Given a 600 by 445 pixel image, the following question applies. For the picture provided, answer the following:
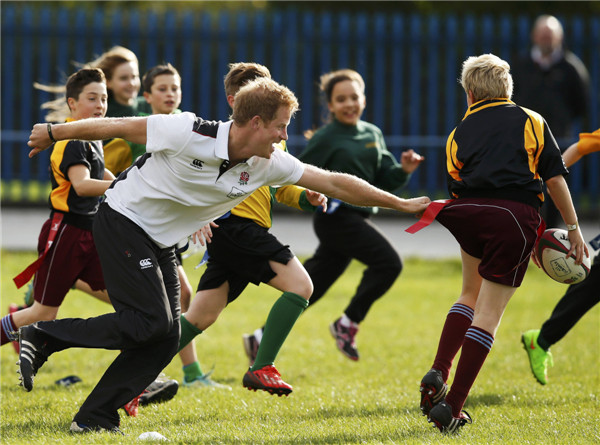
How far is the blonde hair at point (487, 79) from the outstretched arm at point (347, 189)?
76 cm

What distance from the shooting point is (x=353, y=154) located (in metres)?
7.34

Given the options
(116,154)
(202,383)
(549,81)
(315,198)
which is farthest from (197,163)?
(549,81)

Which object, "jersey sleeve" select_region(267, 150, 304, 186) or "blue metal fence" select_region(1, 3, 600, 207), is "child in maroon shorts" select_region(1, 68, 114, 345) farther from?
"blue metal fence" select_region(1, 3, 600, 207)

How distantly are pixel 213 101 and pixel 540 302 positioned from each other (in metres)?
7.97

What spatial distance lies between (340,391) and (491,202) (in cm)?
208

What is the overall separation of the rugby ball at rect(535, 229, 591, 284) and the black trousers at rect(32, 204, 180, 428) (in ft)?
7.04

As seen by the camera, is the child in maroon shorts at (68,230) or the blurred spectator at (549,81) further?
the blurred spectator at (549,81)

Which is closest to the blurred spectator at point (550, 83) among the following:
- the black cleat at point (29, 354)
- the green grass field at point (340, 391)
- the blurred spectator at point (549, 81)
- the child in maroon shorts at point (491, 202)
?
the blurred spectator at point (549, 81)

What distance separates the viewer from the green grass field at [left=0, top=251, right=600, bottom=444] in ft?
15.8

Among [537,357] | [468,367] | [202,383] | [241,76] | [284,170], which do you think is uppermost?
[241,76]

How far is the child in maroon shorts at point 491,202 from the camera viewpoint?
4867 mm

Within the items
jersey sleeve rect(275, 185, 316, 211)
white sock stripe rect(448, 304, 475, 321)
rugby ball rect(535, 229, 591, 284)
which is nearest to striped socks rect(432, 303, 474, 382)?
white sock stripe rect(448, 304, 475, 321)

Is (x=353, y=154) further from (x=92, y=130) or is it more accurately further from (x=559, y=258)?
(x=92, y=130)

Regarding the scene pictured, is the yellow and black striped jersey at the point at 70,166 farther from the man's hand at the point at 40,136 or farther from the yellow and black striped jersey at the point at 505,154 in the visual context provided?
the yellow and black striped jersey at the point at 505,154
